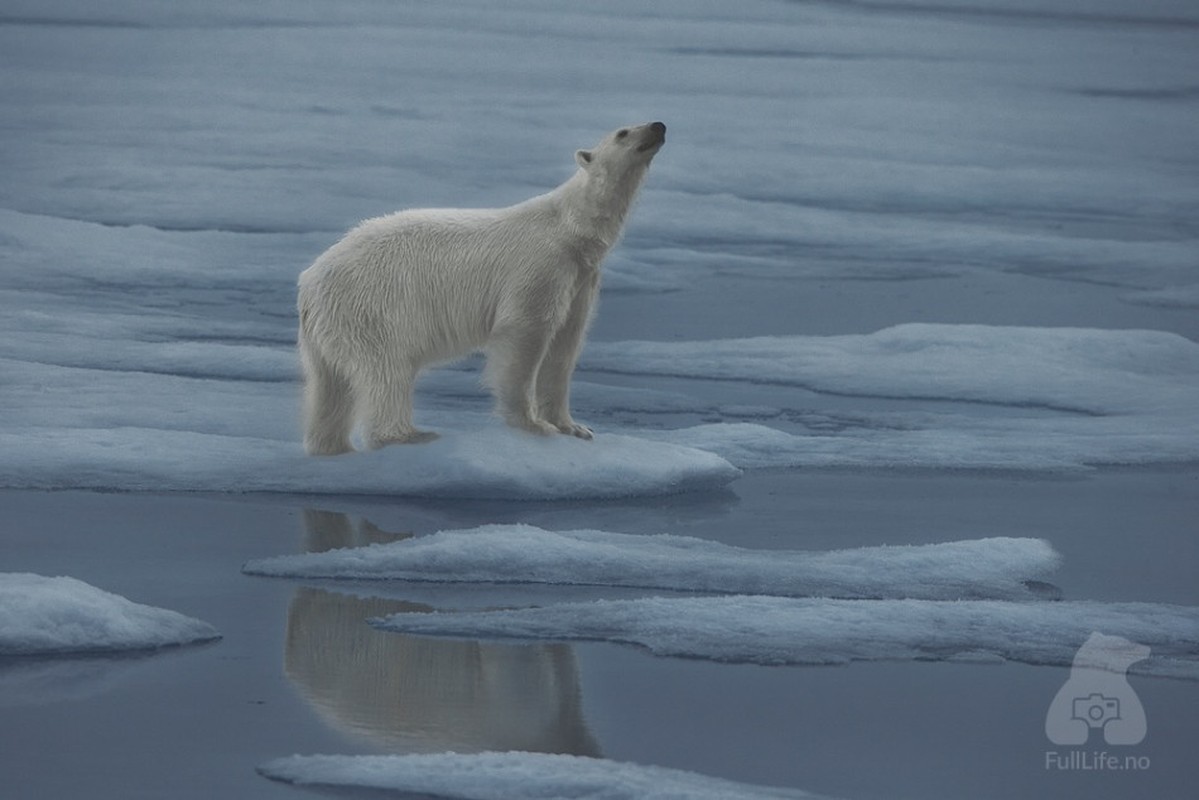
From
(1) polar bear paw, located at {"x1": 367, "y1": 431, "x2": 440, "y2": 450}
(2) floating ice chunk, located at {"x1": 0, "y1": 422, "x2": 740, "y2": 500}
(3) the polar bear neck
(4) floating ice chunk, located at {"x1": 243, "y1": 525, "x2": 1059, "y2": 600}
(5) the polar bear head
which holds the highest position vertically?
(5) the polar bear head

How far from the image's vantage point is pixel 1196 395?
7195 mm

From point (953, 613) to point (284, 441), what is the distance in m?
2.34

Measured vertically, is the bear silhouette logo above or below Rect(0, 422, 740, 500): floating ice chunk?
below

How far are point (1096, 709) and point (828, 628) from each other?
1.90 feet

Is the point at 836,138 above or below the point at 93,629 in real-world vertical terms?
above

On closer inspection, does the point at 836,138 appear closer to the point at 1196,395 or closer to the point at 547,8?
the point at 547,8

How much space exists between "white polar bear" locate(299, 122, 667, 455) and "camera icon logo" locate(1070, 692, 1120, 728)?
2.06 metres

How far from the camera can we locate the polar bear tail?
532cm

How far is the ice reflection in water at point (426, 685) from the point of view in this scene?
3303 millimetres

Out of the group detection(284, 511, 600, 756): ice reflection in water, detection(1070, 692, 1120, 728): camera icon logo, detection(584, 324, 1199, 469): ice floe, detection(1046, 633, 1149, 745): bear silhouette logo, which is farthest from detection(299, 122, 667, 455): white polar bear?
detection(1070, 692, 1120, 728): camera icon logo

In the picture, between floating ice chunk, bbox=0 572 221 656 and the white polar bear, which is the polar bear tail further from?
floating ice chunk, bbox=0 572 221 656

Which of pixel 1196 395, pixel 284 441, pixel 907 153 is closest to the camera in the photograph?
pixel 284 441

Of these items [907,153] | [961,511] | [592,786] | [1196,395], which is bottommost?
[592,786]

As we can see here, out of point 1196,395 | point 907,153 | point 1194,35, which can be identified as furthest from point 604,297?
point 1194,35
